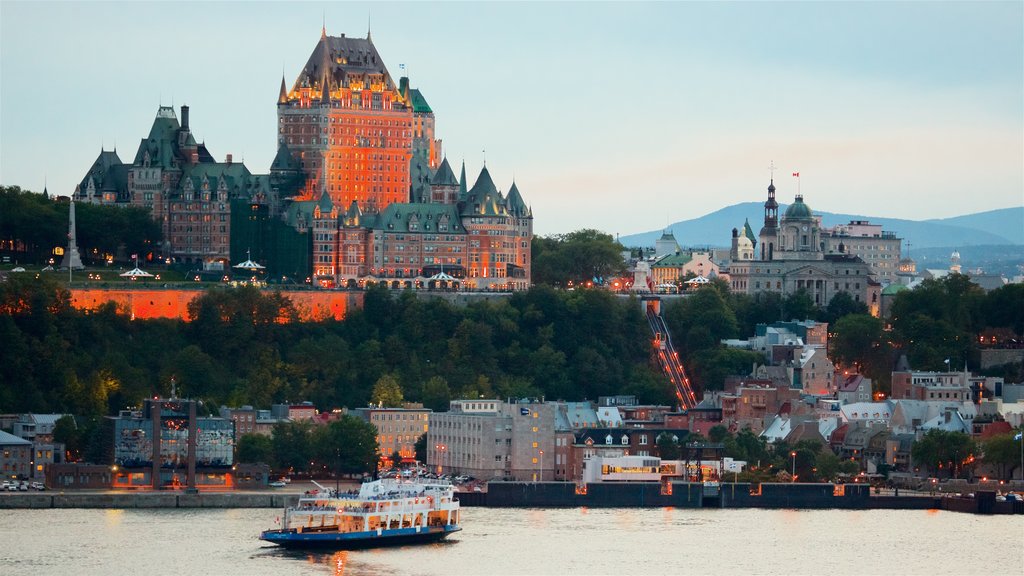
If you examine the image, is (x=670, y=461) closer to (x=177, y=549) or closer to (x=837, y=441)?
(x=837, y=441)

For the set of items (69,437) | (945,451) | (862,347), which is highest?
(862,347)

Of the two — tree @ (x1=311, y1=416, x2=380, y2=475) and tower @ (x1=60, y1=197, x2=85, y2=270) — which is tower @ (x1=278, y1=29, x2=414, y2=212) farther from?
tree @ (x1=311, y1=416, x2=380, y2=475)

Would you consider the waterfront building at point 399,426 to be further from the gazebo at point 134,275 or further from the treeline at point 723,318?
the treeline at point 723,318

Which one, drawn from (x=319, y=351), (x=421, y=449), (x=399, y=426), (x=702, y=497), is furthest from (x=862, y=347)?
(x=702, y=497)

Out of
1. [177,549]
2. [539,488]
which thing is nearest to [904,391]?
[539,488]

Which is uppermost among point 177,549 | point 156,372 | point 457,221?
point 457,221

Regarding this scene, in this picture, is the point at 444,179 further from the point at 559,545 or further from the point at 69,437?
the point at 559,545

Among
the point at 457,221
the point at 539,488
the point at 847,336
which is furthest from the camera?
the point at 457,221
